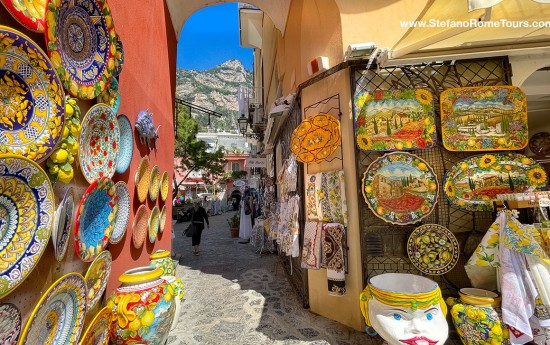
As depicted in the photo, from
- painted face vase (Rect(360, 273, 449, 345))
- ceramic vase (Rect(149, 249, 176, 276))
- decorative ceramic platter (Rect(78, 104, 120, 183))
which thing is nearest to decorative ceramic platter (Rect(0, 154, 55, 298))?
decorative ceramic platter (Rect(78, 104, 120, 183))

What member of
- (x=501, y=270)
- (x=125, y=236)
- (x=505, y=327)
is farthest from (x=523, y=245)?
(x=125, y=236)

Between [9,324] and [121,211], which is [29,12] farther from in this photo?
[121,211]

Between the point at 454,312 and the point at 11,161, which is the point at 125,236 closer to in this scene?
the point at 11,161

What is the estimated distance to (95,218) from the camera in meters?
2.10

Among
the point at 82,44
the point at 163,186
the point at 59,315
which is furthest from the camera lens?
the point at 163,186

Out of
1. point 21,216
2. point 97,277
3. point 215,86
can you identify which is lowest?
point 97,277

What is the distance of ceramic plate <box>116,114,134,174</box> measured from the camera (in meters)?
2.59

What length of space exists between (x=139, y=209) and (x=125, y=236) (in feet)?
1.22

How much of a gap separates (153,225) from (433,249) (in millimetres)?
3677

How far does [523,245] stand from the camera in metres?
2.23

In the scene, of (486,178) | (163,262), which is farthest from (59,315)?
(486,178)

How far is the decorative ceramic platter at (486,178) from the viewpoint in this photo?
113 inches

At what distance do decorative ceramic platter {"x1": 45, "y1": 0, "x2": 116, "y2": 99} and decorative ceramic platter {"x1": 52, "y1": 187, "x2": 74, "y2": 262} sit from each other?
2.37 ft

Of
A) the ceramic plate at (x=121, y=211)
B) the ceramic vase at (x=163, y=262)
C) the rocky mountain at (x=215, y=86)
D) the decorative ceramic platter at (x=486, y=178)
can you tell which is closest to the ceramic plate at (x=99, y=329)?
the ceramic plate at (x=121, y=211)
